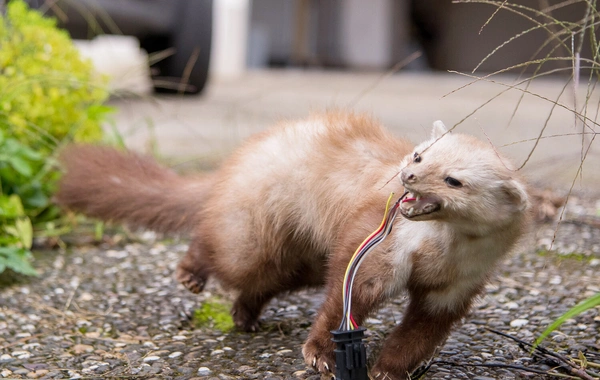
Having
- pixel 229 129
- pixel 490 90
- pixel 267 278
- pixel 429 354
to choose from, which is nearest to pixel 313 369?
pixel 429 354

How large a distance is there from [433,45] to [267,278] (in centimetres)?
967

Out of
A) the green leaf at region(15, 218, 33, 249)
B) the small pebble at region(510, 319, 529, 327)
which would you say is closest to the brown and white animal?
the green leaf at region(15, 218, 33, 249)

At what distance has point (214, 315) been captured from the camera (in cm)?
265

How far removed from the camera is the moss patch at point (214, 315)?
2.54m

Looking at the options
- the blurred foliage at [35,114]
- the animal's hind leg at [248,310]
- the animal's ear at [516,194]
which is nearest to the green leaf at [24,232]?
the blurred foliage at [35,114]

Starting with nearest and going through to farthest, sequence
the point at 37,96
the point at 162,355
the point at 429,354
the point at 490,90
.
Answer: the point at 429,354
the point at 162,355
the point at 37,96
the point at 490,90

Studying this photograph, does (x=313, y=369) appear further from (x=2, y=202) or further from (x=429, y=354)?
(x=2, y=202)

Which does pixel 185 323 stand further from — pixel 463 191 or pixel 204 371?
pixel 463 191

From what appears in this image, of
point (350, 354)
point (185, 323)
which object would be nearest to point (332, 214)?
point (350, 354)

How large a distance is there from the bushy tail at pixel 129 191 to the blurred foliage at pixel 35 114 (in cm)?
31

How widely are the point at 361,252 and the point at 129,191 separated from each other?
119 centimetres

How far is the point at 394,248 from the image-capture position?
194cm

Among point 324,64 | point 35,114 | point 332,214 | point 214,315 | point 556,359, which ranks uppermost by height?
point 332,214

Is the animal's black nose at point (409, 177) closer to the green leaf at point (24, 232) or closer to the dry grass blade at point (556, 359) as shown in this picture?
the dry grass blade at point (556, 359)
